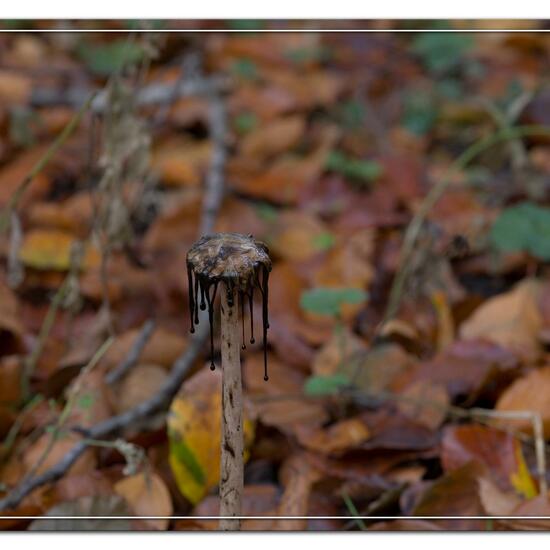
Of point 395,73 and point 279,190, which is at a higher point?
point 395,73

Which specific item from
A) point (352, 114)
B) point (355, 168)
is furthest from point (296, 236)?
point (352, 114)

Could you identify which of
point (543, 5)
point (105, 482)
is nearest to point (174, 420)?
point (105, 482)

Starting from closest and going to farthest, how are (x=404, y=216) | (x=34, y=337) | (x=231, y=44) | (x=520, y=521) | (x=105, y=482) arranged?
(x=520, y=521), (x=105, y=482), (x=34, y=337), (x=404, y=216), (x=231, y=44)

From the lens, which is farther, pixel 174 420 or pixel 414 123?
pixel 414 123

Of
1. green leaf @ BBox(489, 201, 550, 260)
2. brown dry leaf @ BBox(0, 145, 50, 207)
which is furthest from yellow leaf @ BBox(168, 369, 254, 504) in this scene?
brown dry leaf @ BBox(0, 145, 50, 207)

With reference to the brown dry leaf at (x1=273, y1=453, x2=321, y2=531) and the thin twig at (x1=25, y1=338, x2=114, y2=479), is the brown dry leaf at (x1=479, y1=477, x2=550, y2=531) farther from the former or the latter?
the thin twig at (x1=25, y1=338, x2=114, y2=479)

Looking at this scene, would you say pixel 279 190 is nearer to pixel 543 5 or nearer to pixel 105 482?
pixel 543 5

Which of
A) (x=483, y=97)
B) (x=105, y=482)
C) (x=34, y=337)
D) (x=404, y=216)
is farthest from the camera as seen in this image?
(x=483, y=97)
